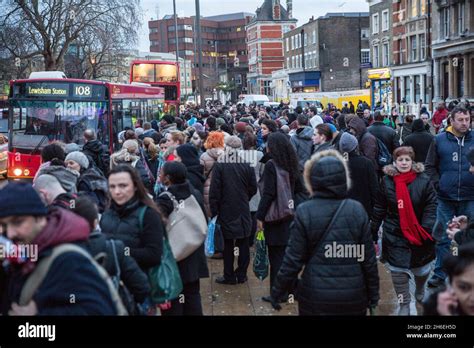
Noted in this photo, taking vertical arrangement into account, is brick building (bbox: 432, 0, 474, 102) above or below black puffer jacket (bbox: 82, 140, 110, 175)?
above

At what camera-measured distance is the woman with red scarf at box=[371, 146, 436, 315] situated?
613 cm

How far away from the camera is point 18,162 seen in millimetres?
14672

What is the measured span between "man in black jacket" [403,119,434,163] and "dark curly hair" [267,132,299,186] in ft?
13.1

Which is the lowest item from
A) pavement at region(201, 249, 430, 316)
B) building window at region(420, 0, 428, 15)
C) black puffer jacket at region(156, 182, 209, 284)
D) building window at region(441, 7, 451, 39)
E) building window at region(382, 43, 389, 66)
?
pavement at region(201, 249, 430, 316)

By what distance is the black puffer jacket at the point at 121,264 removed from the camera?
12.5 feet

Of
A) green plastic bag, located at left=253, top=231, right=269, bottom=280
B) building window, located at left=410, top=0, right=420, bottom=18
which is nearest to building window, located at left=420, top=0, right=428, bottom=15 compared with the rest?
building window, located at left=410, top=0, right=420, bottom=18

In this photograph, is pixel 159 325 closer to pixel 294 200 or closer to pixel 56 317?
pixel 56 317

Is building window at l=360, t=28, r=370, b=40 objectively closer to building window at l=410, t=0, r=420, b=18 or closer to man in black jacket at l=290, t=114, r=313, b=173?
building window at l=410, t=0, r=420, b=18

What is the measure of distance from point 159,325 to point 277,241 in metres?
2.78

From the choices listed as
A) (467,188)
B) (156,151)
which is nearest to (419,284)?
(467,188)

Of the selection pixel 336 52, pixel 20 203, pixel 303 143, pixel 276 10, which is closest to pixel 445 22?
pixel 336 52

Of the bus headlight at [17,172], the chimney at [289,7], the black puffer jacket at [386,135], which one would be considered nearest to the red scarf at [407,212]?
the black puffer jacket at [386,135]

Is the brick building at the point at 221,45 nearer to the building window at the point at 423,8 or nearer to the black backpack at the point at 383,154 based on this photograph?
the building window at the point at 423,8

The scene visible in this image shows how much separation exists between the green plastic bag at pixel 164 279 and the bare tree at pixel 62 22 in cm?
3354
